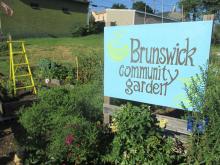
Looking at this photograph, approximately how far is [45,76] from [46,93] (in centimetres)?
581

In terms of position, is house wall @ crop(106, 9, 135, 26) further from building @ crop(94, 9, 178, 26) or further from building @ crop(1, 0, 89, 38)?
building @ crop(1, 0, 89, 38)

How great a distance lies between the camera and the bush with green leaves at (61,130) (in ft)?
12.8

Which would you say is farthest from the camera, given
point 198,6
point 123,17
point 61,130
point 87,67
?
point 198,6

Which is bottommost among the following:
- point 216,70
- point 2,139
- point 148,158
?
point 2,139

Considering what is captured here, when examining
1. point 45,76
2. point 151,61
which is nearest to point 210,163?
point 151,61

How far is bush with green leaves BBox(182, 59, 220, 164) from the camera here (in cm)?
334

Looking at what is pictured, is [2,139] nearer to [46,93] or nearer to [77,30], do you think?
[46,93]

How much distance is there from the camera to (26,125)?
4.46 m

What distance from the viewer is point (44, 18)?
29.7 m

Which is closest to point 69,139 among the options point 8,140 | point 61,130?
point 61,130

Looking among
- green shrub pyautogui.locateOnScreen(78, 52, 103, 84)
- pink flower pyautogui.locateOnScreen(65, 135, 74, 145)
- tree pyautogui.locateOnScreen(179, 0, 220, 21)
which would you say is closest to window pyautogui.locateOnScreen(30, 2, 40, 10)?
green shrub pyautogui.locateOnScreen(78, 52, 103, 84)

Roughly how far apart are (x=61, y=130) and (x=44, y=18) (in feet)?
88.1

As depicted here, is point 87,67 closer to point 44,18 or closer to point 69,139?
→ point 69,139

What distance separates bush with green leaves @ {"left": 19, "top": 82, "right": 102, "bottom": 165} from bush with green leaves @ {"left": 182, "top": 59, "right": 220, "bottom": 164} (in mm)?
1162
